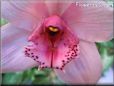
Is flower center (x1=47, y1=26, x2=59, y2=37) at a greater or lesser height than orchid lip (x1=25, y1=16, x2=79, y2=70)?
greater

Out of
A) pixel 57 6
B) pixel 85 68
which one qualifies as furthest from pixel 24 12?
pixel 85 68

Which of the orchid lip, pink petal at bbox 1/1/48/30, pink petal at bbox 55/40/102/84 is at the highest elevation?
pink petal at bbox 1/1/48/30

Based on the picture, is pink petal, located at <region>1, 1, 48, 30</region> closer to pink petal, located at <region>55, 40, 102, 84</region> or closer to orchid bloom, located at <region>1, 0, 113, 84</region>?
orchid bloom, located at <region>1, 0, 113, 84</region>

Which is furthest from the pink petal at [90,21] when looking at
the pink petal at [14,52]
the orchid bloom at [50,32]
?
the pink petal at [14,52]

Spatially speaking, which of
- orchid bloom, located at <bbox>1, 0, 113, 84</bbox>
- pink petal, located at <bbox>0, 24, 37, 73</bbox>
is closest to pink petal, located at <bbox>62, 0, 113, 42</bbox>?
orchid bloom, located at <bbox>1, 0, 113, 84</bbox>

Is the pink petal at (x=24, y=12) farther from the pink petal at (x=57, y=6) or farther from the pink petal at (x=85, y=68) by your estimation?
the pink petal at (x=85, y=68)

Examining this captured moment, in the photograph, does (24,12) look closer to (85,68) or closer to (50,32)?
(50,32)
